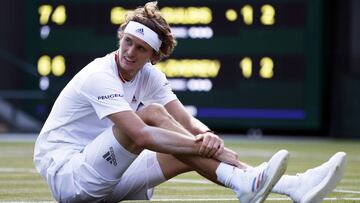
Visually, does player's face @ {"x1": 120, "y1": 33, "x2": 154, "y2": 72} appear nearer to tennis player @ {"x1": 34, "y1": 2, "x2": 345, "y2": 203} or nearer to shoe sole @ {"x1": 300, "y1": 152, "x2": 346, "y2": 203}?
tennis player @ {"x1": 34, "y1": 2, "x2": 345, "y2": 203}

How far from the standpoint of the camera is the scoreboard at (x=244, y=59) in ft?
49.0

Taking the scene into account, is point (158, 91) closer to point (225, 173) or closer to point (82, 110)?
point (82, 110)

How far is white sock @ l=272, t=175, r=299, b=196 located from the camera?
5199mm

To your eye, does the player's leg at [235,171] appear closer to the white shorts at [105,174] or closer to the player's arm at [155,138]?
the player's arm at [155,138]

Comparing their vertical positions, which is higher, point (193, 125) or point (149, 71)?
point (149, 71)

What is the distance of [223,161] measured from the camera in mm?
5188

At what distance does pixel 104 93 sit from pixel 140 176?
565 mm

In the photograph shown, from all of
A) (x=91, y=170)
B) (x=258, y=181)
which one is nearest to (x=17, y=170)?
(x=91, y=170)

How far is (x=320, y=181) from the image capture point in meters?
5.12

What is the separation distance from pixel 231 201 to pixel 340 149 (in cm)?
740

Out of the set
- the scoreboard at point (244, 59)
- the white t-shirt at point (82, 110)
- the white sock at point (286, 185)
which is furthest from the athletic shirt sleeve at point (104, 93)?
the scoreboard at point (244, 59)

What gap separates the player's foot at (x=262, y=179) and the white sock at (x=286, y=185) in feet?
0.69

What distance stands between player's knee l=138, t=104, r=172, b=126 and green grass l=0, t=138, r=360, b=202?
130 cm

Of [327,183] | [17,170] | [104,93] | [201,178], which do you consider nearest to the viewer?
[327,183]
